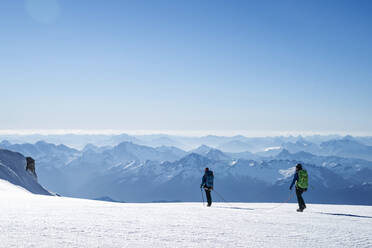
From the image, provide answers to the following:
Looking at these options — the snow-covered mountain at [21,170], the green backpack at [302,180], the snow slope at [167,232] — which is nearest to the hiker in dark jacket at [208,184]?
the green backpack at [302,180]

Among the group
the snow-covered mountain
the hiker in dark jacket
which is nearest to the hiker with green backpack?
the hiker in dark jacket

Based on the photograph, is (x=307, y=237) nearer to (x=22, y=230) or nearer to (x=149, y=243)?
(x=149, y=243)

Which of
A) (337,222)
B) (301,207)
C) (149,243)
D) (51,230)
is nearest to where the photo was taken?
(149,243)

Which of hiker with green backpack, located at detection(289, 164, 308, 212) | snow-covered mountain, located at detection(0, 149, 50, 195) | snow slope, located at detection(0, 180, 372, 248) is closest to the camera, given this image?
snow slope, located at detection(0, 180, 372, 248)

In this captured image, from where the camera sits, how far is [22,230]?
8516mm

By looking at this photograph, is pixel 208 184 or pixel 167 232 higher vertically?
pixel 208 184

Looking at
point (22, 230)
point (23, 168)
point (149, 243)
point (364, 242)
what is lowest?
point (364, 242)

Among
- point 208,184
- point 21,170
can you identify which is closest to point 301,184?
point 208,184

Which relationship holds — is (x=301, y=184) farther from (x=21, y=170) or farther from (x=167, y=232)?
(x=21, y=170)

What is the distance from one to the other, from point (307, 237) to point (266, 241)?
162 cm

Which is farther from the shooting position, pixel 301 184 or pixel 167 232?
pixel 301 184

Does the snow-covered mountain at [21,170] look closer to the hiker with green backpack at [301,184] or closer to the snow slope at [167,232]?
the snow slope at [167,232]

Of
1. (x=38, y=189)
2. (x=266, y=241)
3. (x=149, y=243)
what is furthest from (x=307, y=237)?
(x=38, y=189)

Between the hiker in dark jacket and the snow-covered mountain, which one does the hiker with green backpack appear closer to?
the hiker in dark jacket
